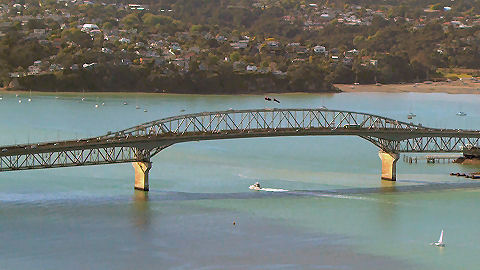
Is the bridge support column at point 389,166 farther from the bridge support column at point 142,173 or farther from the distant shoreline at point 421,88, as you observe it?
the distant shoreline at point 421,88

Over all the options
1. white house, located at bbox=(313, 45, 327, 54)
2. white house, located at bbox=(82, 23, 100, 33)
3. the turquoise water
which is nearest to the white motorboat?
the turquoise water

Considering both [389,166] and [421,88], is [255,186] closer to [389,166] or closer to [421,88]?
[389,166]

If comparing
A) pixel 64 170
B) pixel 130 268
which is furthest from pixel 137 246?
pixel 64 170

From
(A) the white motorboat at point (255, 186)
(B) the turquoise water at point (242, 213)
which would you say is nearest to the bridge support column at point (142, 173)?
(B) the turquoise water at point (242, 213)

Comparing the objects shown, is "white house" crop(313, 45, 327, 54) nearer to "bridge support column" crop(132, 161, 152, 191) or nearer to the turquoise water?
the turquoise water

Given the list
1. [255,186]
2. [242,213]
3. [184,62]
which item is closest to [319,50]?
[184,62]

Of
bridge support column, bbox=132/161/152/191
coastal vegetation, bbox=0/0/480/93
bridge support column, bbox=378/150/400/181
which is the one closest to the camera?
bridge support column, bbox=132/161/152/191
